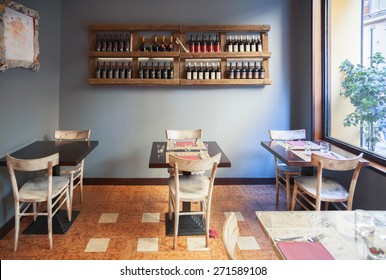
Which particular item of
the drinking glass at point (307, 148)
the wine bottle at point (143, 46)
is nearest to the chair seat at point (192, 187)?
the drinking glass at point (307, 148)

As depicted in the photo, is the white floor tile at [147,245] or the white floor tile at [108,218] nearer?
the white floor tile at [147,245]

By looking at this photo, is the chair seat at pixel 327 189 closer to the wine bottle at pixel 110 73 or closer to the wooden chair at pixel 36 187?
the wooden chair at pixel 36 187

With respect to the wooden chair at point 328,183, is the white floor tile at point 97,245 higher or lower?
lower

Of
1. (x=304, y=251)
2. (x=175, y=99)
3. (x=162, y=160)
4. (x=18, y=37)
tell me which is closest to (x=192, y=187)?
(x=162, y=160)

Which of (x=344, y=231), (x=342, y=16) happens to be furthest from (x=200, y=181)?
(x=342, y=16)

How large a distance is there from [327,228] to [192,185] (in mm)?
1554

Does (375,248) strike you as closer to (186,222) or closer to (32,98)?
(186,222)

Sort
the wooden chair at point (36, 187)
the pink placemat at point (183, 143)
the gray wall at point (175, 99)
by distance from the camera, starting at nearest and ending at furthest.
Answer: the wooden chair at point (36, 187), the pink placemat at point (183, 143), the gray wall at point (175, 99)

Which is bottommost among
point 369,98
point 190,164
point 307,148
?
point 190,164

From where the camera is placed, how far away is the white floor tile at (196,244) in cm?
257

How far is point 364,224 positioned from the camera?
1.28 meters

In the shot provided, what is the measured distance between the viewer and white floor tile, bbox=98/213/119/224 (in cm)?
312

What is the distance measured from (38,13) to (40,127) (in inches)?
48.8

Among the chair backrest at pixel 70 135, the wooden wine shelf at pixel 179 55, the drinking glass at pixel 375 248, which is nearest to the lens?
the drinking glass at pixel 375 248
